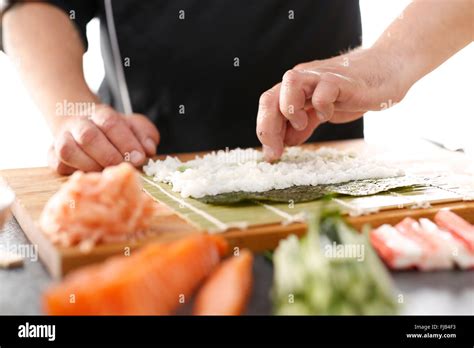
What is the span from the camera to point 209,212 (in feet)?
5.62

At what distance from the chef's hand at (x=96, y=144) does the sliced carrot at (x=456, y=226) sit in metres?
1.05

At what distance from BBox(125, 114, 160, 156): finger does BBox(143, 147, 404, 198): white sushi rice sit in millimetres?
74

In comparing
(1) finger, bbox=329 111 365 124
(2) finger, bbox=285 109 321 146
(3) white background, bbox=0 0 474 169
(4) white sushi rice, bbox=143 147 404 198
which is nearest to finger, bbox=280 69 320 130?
(4) white sushi rice, bbox=143 147 404 198

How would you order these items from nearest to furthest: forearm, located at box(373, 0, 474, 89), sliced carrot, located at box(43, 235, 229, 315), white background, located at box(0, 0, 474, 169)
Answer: sliced carrot, located at box(43, 235, 229, 315) < forearm, located at box(373, 0, 474, 89) < white background, located at box(0, 0, 474, 169)

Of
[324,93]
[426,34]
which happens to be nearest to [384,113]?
[426,34]

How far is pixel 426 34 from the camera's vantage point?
240cm

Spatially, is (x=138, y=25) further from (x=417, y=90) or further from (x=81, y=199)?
(x=417, y=90)

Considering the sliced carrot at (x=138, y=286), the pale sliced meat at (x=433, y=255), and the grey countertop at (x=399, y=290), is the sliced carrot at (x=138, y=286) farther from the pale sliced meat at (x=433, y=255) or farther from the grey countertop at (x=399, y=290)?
the pale sliced meat at (x=433, y=255)

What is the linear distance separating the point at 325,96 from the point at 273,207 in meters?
0.44

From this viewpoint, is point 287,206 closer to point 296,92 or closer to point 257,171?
point 257,171

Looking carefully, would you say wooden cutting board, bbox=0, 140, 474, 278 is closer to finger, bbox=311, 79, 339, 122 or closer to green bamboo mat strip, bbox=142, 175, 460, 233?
green bamboo mat strip, bbox=142, 175, 460, 233

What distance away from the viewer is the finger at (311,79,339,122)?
2004 millimetres
